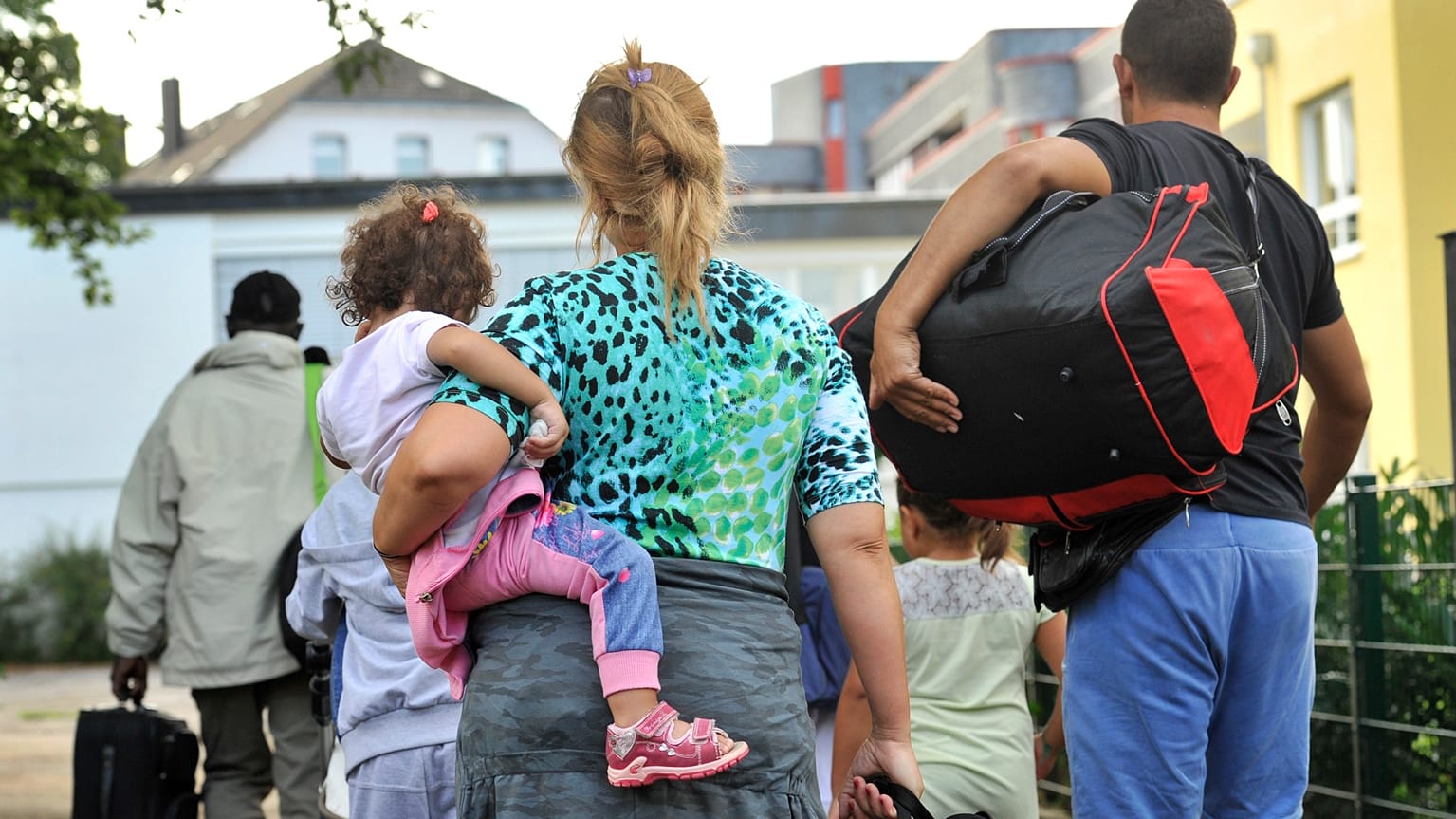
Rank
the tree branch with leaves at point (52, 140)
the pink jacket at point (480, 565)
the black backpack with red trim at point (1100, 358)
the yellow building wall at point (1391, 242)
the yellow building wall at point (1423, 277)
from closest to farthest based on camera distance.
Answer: the pink jacket at point (480, 565), the black backpack with red trim at point (1100, 358), the tree branch with leaves at point (52, 140), the yellow building wall at point (1423, 277), the yellow building wall at point (1391, 242)

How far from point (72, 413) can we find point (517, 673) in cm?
2875

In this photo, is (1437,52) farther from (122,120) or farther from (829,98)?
(829,98)

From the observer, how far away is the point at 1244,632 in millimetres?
2896

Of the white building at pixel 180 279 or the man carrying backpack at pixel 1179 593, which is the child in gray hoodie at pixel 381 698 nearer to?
the man carrying backpack at pixel 1179 593

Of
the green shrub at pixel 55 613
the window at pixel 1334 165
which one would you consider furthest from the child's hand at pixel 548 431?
the green shrub at pixel 55 613

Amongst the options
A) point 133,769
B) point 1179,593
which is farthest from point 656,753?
point 133,769

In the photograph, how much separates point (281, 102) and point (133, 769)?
Answer: 52.0m

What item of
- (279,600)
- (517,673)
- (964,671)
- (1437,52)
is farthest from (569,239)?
(517,673)

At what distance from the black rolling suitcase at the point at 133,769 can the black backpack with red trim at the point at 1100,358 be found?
152 inches

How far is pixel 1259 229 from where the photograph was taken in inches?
121

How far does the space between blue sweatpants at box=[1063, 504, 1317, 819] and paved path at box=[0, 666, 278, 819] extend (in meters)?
6.50

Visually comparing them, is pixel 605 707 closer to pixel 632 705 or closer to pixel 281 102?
pixel 632 705

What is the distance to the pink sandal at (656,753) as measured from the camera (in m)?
2.23

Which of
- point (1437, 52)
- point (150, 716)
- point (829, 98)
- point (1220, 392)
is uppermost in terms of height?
point (829, 98)
